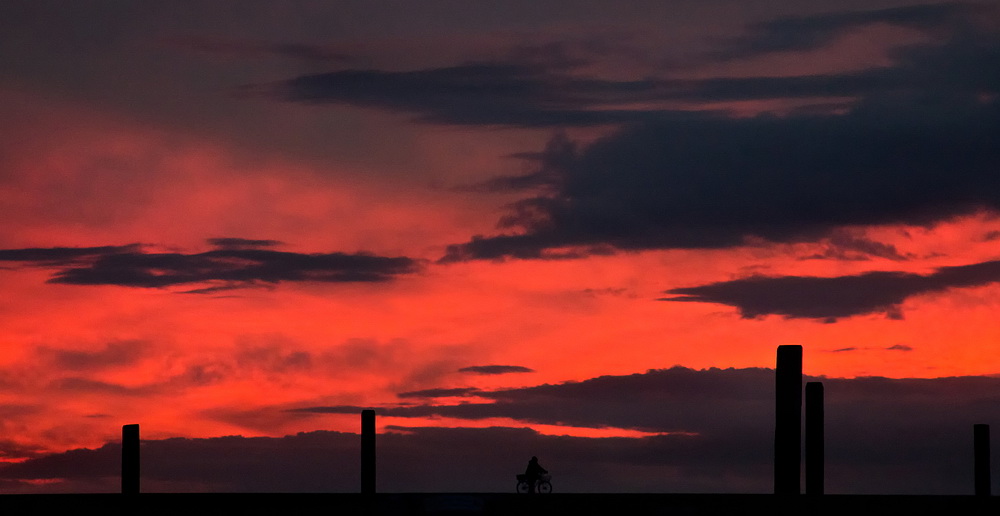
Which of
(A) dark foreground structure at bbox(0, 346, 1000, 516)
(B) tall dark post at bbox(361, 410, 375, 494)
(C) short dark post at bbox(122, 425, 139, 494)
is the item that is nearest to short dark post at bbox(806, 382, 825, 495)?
(A) dark foreground structure at bbox(0, 346, 1000, 516)

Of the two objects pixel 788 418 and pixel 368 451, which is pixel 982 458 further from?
pixel 368 451

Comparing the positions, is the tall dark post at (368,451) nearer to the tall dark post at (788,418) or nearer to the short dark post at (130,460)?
the short dark post at (130,460)

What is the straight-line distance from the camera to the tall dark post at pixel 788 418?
25.3 m
